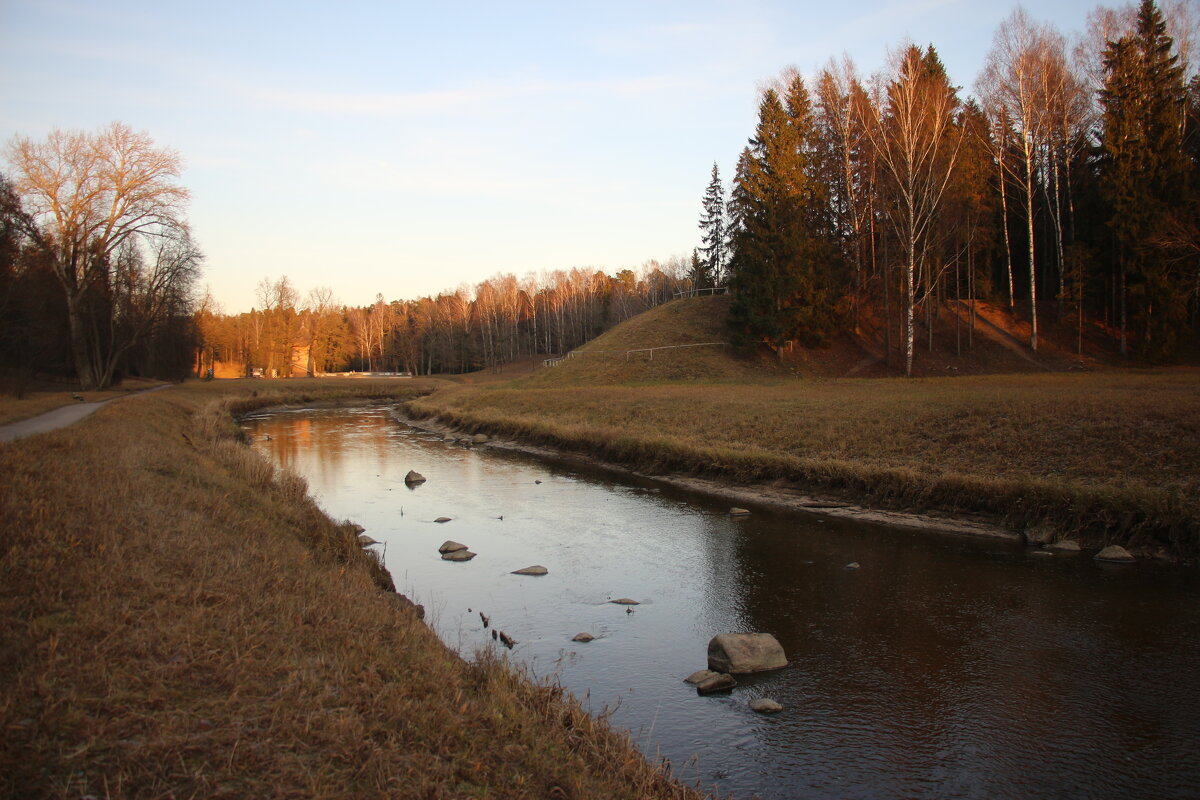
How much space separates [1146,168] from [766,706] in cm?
4204

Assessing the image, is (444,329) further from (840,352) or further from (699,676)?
(699,676)

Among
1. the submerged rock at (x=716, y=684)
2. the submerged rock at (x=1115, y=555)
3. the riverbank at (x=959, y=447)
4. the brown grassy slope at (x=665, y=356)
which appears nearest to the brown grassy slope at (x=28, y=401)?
the riverbank at (x=959, y=447)

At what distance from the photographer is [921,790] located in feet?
20.9

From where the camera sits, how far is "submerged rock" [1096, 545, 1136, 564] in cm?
1296

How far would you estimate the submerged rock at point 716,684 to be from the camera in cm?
833

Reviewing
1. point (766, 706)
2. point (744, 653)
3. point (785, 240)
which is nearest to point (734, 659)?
point (744, 653)

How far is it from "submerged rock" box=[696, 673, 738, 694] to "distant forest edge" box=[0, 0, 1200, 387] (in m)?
31.2

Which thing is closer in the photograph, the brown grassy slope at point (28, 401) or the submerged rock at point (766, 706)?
the submerged rock at point (766, 706)

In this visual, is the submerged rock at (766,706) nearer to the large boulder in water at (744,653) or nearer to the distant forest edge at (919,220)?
the large boulder in water at (744,653)

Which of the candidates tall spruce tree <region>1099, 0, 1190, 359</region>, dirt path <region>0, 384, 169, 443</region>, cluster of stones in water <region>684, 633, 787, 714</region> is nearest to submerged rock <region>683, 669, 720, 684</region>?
cluster of stones in water <region>684, 633, 787, 714</region>

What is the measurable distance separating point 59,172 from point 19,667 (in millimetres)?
47162

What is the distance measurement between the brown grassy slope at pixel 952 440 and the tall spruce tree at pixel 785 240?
34.7 feet

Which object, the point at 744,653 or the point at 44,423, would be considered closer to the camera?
the point at 744,653

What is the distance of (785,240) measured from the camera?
4631cm
